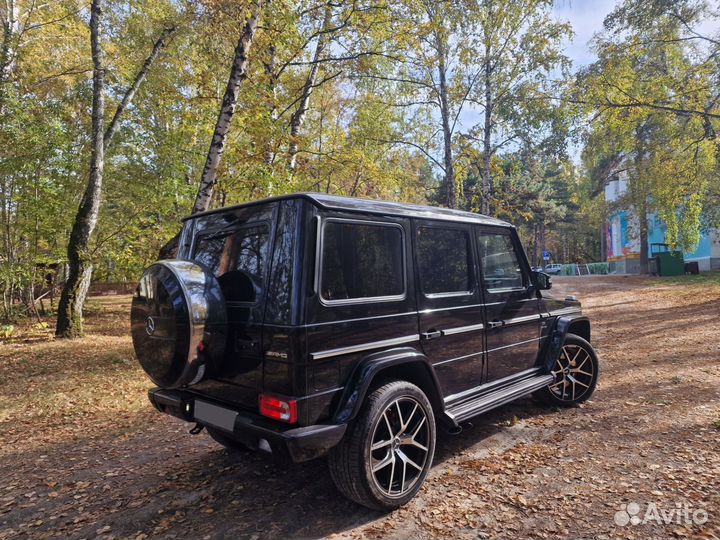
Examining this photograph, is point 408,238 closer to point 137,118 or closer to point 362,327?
point 362,327

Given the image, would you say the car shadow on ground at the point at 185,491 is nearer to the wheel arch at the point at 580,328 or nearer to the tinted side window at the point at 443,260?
the wheel arch at the point at 580,328

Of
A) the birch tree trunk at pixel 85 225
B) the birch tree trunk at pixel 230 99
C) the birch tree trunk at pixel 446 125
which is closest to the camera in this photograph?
the birch tree trunk at pixel 230 99

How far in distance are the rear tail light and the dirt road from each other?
798 mm

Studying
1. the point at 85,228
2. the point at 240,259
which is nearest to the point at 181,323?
the point at 240,259

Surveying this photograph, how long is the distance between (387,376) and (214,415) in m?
1.23

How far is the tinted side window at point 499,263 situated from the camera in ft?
12.8

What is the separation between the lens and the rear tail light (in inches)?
95.1

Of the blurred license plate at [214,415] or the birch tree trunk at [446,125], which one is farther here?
the birch tree trunk at [446,125]

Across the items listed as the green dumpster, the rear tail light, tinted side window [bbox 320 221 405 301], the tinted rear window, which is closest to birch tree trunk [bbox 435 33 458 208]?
tinted side window [bbox 320 221 405 301]

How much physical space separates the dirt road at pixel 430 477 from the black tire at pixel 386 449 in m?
0.18

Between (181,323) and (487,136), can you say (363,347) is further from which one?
(487,136)

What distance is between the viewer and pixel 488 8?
42.0 ft

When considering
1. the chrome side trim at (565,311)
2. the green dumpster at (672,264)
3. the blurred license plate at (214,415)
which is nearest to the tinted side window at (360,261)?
the blurred license plate at (214,415)

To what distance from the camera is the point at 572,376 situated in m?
4.71
